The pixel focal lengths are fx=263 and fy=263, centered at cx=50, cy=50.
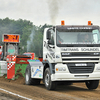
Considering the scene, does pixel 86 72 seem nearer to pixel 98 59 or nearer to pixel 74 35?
pixel 98 59

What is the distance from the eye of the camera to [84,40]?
11.7 m

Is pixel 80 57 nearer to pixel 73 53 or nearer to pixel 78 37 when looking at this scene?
pixel 73 53

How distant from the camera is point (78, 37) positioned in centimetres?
1170

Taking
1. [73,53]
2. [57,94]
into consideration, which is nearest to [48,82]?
[57,94]

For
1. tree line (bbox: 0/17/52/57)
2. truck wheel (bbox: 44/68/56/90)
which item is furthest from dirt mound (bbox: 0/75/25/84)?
tree line (bbox: 0/17/52/57)

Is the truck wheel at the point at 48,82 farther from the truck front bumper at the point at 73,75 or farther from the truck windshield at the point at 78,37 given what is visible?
the truck windshield at the point at 78,37

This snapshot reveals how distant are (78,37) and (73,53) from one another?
32.3 inches

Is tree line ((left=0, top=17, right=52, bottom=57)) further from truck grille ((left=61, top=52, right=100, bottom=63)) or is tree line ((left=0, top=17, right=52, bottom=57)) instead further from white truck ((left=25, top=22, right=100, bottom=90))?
truck grille ((left=61, top=52, right=100, bottom=63))

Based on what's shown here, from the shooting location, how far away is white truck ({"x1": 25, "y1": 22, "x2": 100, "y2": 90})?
37.3 ft

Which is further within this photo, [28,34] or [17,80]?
[28,34]

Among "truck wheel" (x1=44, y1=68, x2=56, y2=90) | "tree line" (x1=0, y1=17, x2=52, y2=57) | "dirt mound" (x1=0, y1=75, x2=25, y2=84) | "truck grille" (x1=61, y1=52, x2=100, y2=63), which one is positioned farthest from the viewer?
"tree line" (x1=0, y1=17, x2=52, y2=57)

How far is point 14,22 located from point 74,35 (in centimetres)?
14173

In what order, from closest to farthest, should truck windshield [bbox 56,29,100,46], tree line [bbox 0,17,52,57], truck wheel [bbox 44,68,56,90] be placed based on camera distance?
truck windshield [bbox 56,29,100,46] < truck wheel [bbox 44,68,56,90] < tree line [bbox 0,17,52,57]

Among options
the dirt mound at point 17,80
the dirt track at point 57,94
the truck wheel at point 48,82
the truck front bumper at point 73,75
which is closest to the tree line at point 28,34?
the dirt mound at point 17,80
